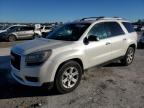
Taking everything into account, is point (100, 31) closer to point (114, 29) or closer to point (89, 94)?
point (114, 29)

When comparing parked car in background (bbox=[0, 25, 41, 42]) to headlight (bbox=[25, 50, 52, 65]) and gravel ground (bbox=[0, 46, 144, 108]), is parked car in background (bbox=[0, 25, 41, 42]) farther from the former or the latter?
headlight (bbox=[25, 50, 52, 65])

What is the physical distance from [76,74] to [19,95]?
1.48 metres

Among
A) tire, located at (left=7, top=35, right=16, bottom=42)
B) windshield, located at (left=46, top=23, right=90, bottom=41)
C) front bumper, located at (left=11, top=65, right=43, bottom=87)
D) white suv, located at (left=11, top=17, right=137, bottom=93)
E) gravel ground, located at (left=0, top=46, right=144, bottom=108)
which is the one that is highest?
windshield, located at (left=46, top=23, right=90, bottom=41)

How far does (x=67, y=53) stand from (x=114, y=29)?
257 cm

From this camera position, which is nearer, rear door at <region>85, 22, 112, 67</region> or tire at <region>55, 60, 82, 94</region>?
tire at <region>55, 60, 82, 94</region>

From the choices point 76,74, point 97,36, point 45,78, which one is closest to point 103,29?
point 97,36

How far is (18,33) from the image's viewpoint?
23.3m

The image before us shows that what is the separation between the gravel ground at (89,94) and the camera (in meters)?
4.93

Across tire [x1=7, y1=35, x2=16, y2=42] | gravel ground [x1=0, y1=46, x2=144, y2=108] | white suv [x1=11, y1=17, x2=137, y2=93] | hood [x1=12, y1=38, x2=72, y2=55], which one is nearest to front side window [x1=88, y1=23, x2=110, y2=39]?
white suv [x1=11, y1=17, x2=137, y2=93]

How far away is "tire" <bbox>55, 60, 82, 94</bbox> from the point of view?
212 inches

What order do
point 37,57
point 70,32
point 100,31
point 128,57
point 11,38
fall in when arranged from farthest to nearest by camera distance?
1. point 11,38
2. point 128,57
3. point 100,31
4. point 70,32
5. point 37,57

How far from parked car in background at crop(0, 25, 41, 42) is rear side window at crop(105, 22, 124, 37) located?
16.8 m

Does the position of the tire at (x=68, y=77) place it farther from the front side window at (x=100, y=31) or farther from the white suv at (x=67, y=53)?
the front side window at (x=100, y=31)

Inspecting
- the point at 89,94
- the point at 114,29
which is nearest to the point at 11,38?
the point at 114,29
